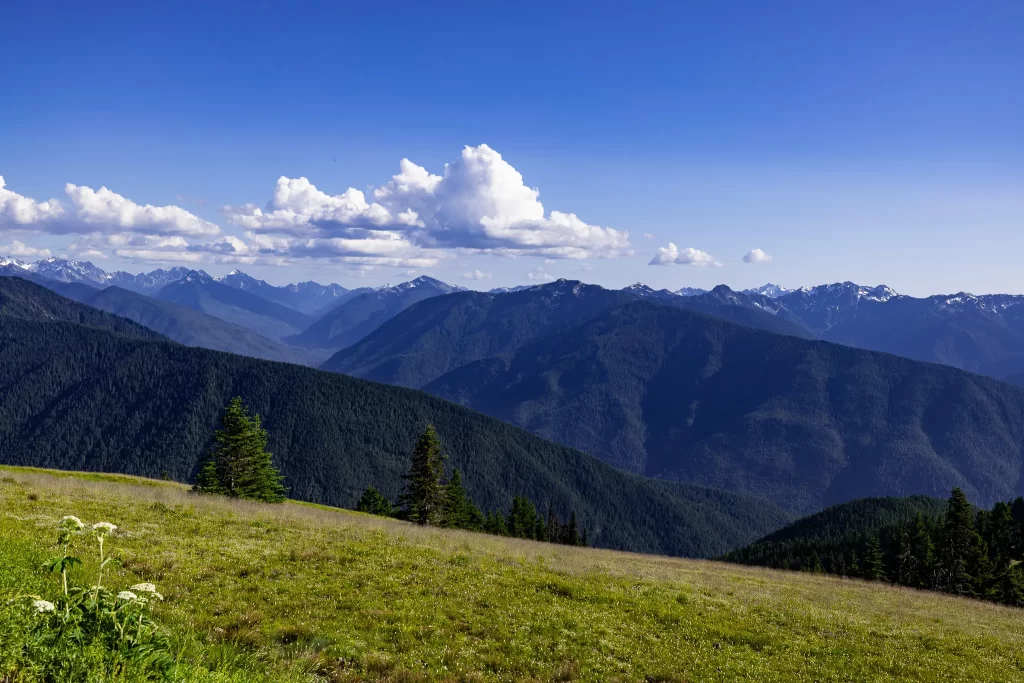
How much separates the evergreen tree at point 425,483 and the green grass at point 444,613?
37.6 meters

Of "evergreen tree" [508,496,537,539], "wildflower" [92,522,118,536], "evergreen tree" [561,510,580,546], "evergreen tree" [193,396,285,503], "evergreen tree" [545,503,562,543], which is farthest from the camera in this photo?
"evergreen tree" [545,503,562,543]

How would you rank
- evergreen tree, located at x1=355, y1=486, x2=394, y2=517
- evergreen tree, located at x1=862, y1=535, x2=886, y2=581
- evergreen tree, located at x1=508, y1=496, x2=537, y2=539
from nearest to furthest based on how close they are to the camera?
evergreen tree, located at x1=862, y1=535, x2=886, y2=581
evergreen tree, located at x1=508, y1=496, x2=537, y2=539
evergreen tree, located at x1=355, y1=486, x2=394, y2=517

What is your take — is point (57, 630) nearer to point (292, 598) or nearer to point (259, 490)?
point (292, 598)

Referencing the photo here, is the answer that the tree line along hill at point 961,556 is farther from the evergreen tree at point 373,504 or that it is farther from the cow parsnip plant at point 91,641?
the cow parsnip plant at point 91,641

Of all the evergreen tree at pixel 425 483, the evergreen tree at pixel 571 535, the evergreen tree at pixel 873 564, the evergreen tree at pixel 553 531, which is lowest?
the evergreen tree at pixel 553 531

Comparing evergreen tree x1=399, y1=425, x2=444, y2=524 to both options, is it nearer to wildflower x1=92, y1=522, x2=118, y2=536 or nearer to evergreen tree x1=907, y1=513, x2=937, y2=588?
wildflower x1=92, y1=522, x2=118, y2=536

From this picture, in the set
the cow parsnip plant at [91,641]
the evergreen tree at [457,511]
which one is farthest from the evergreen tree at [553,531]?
the cow parsnip plant at [91,641]

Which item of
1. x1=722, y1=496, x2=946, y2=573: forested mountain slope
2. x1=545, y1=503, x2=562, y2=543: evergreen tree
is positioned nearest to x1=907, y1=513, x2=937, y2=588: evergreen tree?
x1=722, y1=496, x2=946, y2=573: forested mountain slope

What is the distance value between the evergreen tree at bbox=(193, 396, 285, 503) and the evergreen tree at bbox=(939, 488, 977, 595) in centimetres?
8049

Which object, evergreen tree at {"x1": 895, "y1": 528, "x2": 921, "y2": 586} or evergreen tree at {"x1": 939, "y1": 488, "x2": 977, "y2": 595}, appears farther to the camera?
evergreen tree at {"x1": 895, "y1": 528, "x2": 921, "y2": 586}

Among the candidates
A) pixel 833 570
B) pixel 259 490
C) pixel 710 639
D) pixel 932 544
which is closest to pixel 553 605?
pixel 710 639

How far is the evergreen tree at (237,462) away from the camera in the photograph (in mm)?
58531

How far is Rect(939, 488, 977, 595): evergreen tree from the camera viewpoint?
6847 cm

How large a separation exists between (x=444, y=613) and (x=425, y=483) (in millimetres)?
50561
